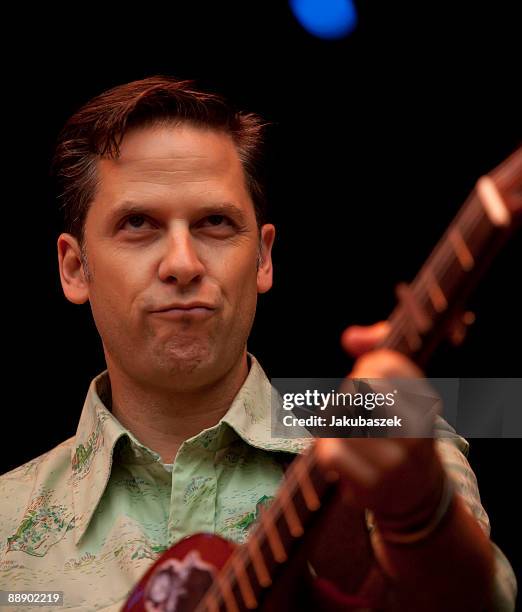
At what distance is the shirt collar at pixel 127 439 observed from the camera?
4.91 feet

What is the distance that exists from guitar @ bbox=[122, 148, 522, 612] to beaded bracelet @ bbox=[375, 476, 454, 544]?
7 cm

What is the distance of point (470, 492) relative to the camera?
4.65 feet

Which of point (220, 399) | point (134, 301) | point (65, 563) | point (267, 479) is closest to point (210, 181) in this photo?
point (134, 301)

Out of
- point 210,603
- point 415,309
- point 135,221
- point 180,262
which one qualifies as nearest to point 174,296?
point 180,262

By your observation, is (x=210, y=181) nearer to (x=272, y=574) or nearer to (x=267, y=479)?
(x=267, y=479)

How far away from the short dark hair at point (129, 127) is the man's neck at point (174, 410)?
0.28 metres

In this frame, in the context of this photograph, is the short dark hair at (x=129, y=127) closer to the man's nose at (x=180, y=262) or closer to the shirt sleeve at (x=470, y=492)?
the man's nose at (x=180, y=262)

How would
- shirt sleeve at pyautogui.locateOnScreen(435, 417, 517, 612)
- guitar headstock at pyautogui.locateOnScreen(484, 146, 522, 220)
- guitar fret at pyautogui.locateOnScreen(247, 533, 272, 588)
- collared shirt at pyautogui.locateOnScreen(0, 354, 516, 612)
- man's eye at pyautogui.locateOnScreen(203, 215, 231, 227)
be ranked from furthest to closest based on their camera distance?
man's eye at pyautogui.locateOnScreen(203, 215, 231, 227)
collared shirt at pyautogui.locateOnScreen(0, 354, 516, 612)
shirt sleeve at pyautogui.locateOnScreen(435, 417, 517, 612)
guitar fret at pyautogui.locateOnScreen(247, 533, 272, 588)
guitar headstock at pyautogui.locateOnScreen(484, 146, 522, 220)

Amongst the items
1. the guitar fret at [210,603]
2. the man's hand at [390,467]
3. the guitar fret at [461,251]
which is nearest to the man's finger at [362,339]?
the man's hand at [390,467]

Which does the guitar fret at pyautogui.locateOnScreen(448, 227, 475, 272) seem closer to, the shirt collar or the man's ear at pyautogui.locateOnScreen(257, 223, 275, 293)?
the shirt collar

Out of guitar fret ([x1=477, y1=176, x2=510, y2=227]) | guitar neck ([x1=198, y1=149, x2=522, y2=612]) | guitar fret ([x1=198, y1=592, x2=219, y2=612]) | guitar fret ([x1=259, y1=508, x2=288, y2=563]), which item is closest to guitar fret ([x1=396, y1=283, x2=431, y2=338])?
guitar neck ([x1=198, y1=149, x2=522, y2=612])

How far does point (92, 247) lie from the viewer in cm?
157

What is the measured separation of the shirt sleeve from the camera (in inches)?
48.2

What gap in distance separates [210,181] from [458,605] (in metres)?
0.77
